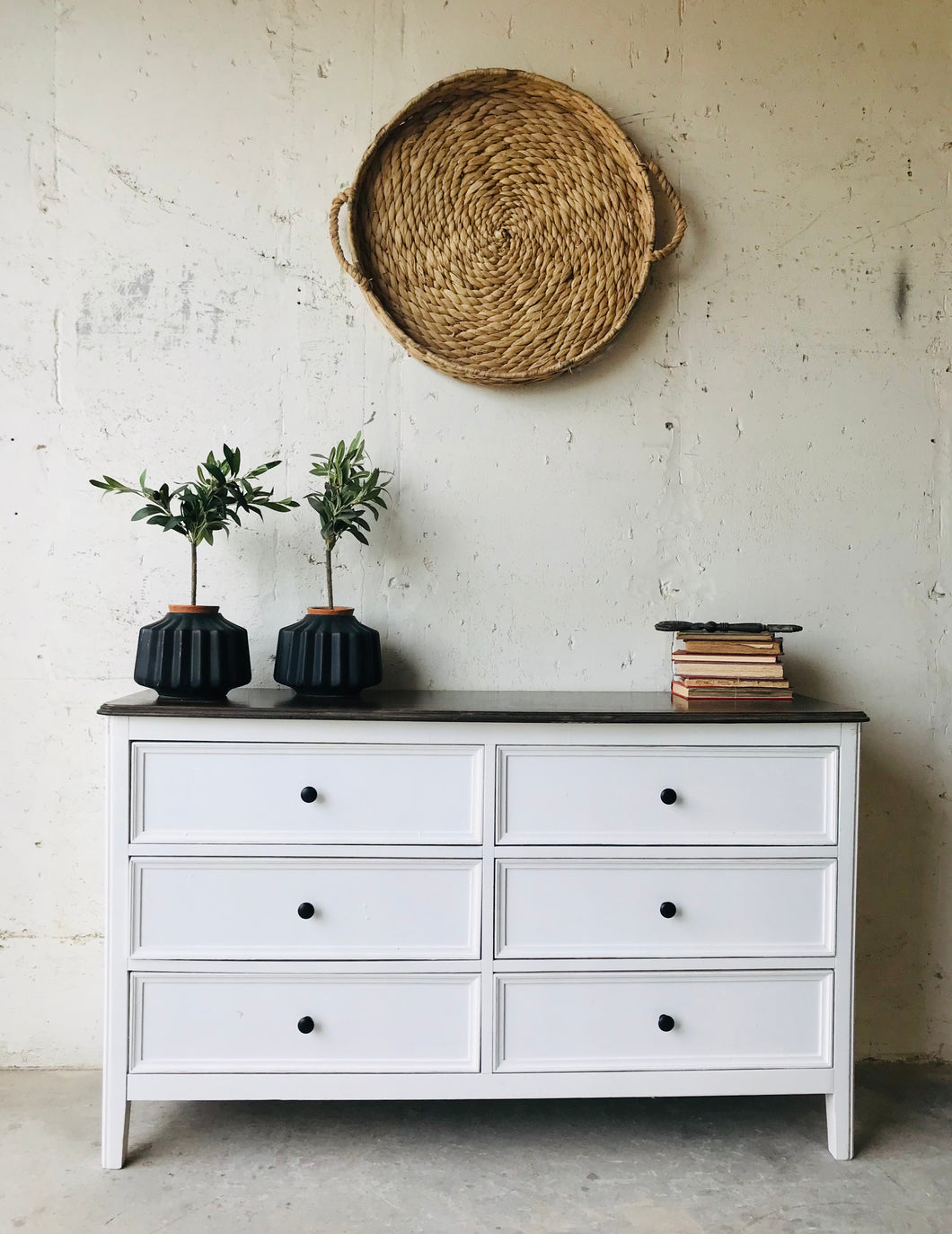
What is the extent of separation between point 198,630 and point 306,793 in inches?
17.7

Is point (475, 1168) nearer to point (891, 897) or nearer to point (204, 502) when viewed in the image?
point (891, 897)

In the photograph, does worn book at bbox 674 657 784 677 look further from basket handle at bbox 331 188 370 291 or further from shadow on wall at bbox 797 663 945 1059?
basket handle at bbox 331 188 370 291

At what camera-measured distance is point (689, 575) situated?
2.37 metres

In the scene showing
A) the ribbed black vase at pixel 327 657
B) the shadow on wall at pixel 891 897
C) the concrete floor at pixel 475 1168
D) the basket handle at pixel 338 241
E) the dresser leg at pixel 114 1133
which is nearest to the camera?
the concrete floor at pixel 475 1168

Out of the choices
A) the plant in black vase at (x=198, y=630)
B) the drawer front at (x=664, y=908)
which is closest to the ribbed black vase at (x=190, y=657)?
the plant in black vase at (x=198, y=630)

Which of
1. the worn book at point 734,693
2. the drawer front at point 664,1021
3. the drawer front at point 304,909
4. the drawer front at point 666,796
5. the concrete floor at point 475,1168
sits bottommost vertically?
the concrete floor at point 475,1168

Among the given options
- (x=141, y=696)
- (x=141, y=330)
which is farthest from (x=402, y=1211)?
(x=141, y=330)

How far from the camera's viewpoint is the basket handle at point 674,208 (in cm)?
228

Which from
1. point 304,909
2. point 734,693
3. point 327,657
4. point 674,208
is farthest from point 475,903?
point 674,208

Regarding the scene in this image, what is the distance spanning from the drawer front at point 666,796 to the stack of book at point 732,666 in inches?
7.9

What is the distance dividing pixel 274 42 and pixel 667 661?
195cm

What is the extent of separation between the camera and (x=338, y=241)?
89.2 inches

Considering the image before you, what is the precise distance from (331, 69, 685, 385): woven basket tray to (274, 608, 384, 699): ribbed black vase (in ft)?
2.52

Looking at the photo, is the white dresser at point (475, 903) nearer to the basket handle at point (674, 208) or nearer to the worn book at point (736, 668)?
the worn book at point (736, 668)
